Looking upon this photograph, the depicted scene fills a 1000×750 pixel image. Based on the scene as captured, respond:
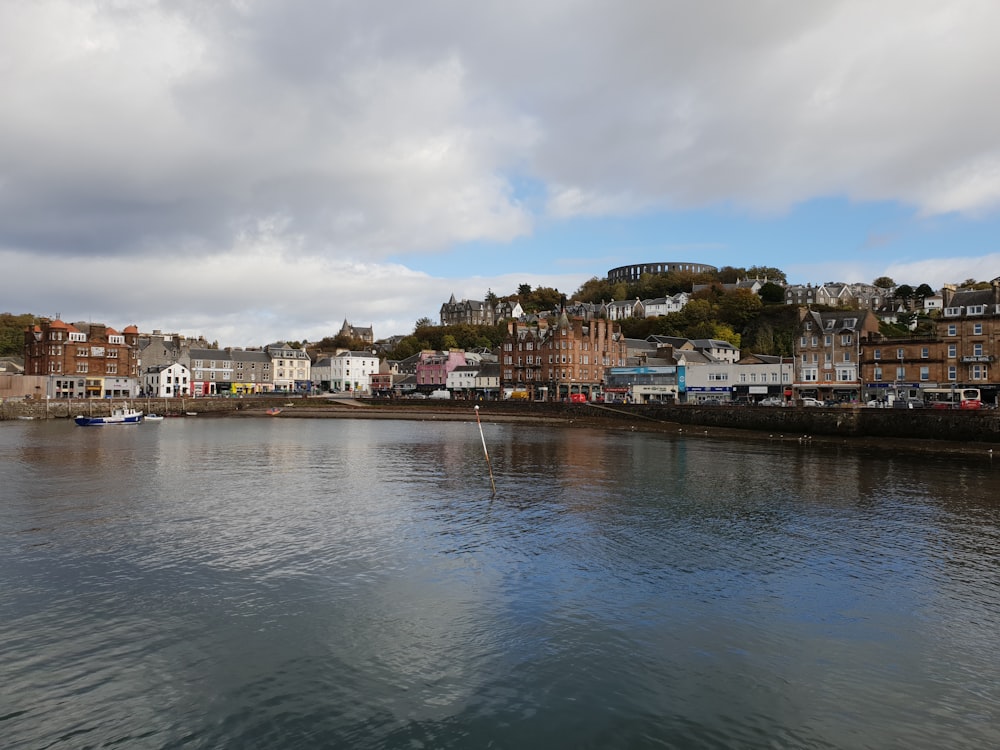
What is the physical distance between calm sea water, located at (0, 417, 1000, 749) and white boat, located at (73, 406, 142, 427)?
5168 centimetres

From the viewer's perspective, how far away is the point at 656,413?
7425 cm

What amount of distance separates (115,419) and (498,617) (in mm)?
81293

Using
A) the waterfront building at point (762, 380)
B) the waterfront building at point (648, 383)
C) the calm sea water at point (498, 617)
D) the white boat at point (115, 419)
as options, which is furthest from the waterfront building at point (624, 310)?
the calm sea water at point (498, 617)

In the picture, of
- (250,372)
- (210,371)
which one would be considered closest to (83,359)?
(210,371)

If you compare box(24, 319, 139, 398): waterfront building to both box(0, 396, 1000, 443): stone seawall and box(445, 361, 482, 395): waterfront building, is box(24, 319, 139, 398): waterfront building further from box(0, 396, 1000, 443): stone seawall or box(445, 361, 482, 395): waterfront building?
box(445, 361, 482, 395): waterfront building

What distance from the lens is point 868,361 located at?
69.7m

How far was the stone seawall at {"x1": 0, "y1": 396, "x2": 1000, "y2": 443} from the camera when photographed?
2000 inches

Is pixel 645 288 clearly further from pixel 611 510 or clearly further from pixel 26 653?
pixel 26 653

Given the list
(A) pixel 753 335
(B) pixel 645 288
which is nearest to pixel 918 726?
(A) pixel 753 335

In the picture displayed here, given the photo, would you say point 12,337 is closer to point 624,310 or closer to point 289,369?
point 289,369

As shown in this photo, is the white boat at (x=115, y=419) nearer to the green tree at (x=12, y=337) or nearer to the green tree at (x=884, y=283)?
the green tree at (x=12, y=337)

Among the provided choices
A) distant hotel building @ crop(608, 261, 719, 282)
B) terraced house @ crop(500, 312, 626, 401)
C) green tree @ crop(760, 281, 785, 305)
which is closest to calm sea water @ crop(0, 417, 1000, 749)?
terraced house @ crop(500, 312, 626, 401)

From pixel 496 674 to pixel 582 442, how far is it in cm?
4533

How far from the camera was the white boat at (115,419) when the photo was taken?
252 ft
